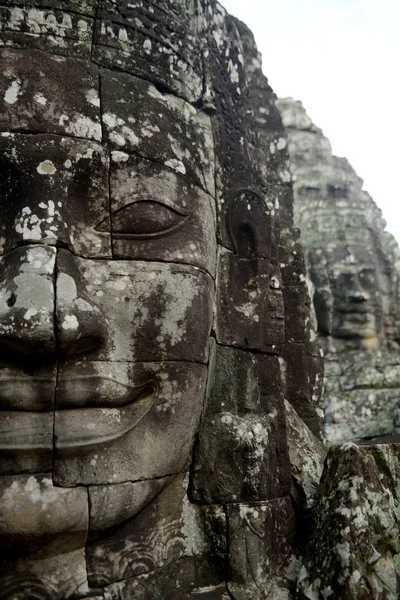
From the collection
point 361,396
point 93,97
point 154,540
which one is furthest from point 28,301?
point 361,396

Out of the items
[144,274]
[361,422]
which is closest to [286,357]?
[144,274]

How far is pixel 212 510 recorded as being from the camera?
2.86 metres

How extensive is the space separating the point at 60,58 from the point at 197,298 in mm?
1256

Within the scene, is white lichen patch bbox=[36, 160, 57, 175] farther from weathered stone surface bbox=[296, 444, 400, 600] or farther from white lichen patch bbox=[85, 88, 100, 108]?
weathered stone surface bbox=[296, 444, 400, 600]

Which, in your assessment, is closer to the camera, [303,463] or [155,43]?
[155,43]

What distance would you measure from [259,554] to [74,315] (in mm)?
1389

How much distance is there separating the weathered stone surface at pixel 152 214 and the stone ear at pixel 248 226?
16.3 inches

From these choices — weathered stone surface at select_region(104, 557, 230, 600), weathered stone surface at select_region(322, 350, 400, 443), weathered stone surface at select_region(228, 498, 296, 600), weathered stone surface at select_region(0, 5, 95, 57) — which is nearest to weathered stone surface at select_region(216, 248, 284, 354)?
weathered stone surface at select_region(228, 498, 296, 600)

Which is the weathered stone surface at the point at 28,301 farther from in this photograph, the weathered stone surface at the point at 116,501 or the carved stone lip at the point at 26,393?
the weathered stone surface at the point at 116,501

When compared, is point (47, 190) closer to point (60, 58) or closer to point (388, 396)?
point (60, 58)

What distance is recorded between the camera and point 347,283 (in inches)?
599

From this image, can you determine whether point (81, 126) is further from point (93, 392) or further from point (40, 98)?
point (93, 392)

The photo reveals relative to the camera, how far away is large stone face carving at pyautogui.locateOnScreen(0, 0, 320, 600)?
7.93ft

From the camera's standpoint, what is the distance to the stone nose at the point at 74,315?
7.83 ft
